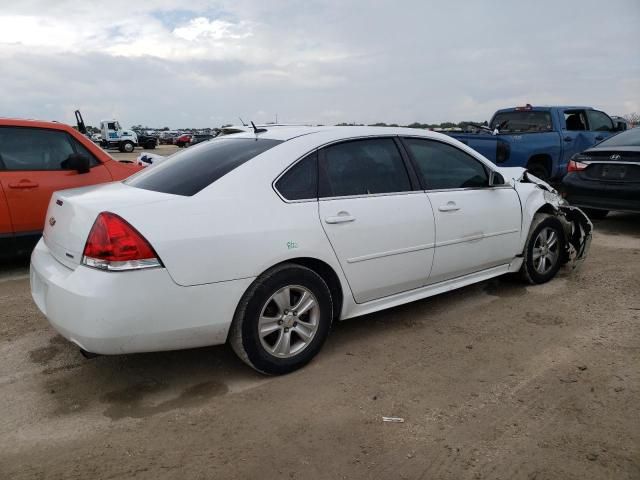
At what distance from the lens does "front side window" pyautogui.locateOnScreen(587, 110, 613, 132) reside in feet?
34.5

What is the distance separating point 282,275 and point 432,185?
1515 mm

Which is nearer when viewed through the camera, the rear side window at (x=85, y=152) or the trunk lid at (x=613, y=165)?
the rear side window at (x=85, y=152)

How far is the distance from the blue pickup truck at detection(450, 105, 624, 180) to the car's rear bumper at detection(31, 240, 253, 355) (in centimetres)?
679

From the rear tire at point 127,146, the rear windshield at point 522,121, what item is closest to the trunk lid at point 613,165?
the rear windshield at point 522,121

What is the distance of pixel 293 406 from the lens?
2.89 metres

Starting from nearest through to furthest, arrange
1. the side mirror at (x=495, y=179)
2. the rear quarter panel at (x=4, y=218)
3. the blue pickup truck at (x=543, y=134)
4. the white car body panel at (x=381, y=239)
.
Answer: the white car body panel at (x=381, y=239) → the side mirror at (x=495, y=179) → the rear quarter panel at (x=4, y=218) → the blue pickup truck at (x=543, y=134)

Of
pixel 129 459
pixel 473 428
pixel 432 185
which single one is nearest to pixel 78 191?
pixel 129 459

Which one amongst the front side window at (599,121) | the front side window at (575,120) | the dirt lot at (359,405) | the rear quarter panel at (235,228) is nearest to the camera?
the dirt lot at (359,405)

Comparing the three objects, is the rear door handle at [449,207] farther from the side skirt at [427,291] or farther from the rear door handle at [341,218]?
the rear door handle at [341,218]

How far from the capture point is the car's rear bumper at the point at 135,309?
2.65 m

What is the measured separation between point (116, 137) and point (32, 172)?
35.5 metres

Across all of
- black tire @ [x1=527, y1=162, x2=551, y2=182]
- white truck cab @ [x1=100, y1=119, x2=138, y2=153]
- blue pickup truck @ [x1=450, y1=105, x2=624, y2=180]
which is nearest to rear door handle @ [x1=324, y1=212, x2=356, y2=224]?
blue pickup truck @ [x1=450, y1=105, x2=624, y2=180]

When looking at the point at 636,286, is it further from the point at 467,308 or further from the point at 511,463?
the point at 511,463

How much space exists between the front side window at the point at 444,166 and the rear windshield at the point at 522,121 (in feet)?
20.5
